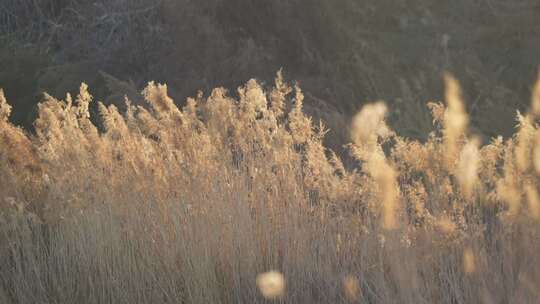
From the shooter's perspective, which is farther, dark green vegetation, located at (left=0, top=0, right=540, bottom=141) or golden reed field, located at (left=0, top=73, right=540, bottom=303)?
dark green vegetation, located at (left=0, top=0, right=540, bottom=141)

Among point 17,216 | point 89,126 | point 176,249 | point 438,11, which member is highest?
point 438,11

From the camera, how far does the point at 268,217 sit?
3713mm

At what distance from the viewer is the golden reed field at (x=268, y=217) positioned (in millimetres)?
3148

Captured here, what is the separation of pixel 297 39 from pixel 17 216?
205 inches

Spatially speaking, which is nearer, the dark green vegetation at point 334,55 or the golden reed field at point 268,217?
the golden reed field at point 268,217

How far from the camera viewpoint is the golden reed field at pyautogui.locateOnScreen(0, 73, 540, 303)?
3.15 meters

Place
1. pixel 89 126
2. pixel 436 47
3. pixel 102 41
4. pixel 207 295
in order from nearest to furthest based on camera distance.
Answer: pixel 207 295 < pixel 89 126 < pixel 436 47 < pixel 102 41

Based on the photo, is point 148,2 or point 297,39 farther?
point 148,2

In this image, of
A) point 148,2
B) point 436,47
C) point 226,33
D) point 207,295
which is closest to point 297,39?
point 226,33

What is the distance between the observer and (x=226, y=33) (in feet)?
29.3

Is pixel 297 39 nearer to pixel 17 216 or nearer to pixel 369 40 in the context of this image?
pixel 369 40

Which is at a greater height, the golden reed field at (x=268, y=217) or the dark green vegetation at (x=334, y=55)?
the dark green vegetation at (x=334, y=55)

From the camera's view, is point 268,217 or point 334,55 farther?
point 334,55

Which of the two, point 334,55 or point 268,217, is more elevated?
point 334,55
